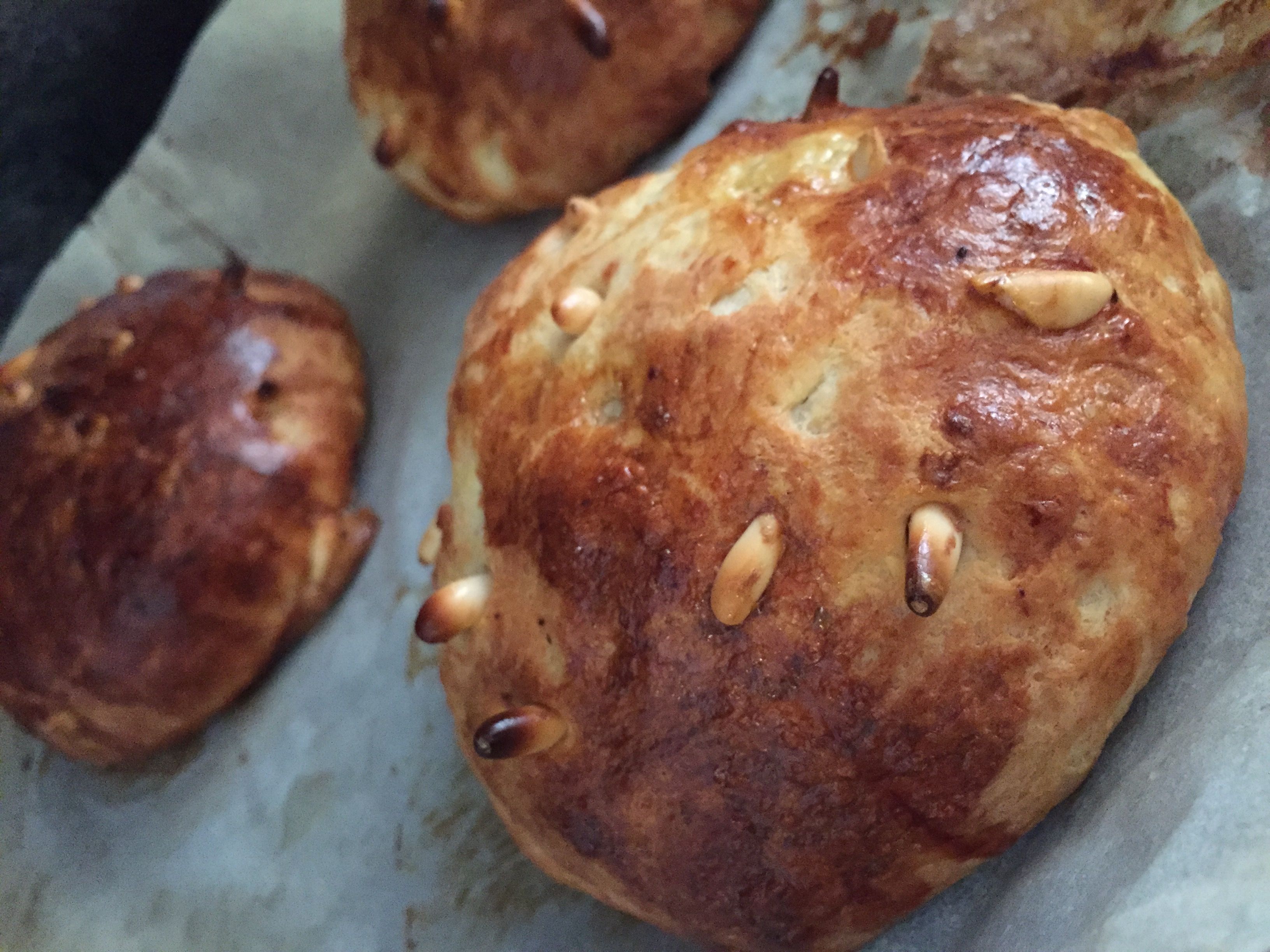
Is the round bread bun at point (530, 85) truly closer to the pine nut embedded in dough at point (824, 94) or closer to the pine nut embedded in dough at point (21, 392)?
the pine nut embedded in dough at point (824, 94)

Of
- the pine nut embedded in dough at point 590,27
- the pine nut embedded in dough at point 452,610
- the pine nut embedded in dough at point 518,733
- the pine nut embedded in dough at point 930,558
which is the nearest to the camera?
the pine nut embedded in dough at point 930,558

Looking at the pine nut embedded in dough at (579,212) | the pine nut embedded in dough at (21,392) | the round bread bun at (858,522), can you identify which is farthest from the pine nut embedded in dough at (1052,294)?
the pine nut embedded in dough at (21,392)

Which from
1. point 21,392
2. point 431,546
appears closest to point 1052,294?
point 431,546

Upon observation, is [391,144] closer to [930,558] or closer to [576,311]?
[576,311]

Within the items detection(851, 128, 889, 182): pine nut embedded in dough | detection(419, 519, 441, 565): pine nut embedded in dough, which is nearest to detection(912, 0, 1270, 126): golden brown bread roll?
detection(851, 128, 889, 182): pine nut embedded in dough

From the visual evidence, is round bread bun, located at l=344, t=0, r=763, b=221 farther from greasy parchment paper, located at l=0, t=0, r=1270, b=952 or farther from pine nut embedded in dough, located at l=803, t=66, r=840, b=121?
pine nut embedded in dough, located at l=803, t=66, r=840, b=121

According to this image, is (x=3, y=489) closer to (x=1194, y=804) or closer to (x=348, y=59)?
(x=348, y=59)

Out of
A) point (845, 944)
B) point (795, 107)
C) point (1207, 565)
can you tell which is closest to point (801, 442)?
point (1207, 565)

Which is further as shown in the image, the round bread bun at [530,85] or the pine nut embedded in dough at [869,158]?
the round bread bun at [530,85]
